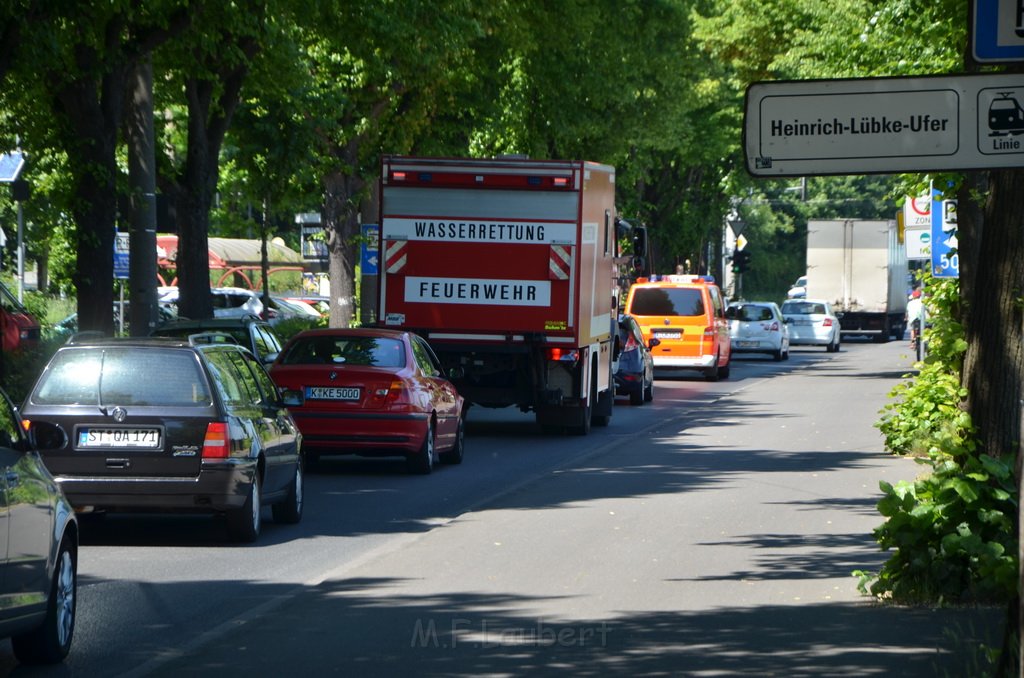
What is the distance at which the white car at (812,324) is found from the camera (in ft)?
191

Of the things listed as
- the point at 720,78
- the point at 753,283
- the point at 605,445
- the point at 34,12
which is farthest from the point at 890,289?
the point at 34,12

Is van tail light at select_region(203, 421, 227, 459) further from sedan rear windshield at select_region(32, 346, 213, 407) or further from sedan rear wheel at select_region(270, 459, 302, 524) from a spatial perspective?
sedan rear wheel at select_region(270, 459, 302, 524)

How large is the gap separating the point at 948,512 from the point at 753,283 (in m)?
92.4

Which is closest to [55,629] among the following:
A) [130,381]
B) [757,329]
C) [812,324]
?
[130,381]

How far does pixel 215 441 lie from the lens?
12156 mm

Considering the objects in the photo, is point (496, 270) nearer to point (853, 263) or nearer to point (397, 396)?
point (397, 396)

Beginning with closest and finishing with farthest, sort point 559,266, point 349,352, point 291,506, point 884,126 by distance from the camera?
point 884,126 < point 291,506 < point 349,352 < point 559,266

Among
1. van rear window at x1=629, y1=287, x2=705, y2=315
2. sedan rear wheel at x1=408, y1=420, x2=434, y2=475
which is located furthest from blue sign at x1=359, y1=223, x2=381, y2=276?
sedan rear wheel at x1=408, y1=420, x2=434, y2=475

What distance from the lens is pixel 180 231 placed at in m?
25.3

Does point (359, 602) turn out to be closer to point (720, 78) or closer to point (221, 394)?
point (221, 394)

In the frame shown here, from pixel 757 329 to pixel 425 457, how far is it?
33.2 meters

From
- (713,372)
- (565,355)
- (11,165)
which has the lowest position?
(713,372)

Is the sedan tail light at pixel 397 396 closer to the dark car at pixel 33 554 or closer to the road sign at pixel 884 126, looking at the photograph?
the dark car at pixel 33 554

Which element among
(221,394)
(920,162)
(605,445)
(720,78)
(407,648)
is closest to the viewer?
(920,162)
